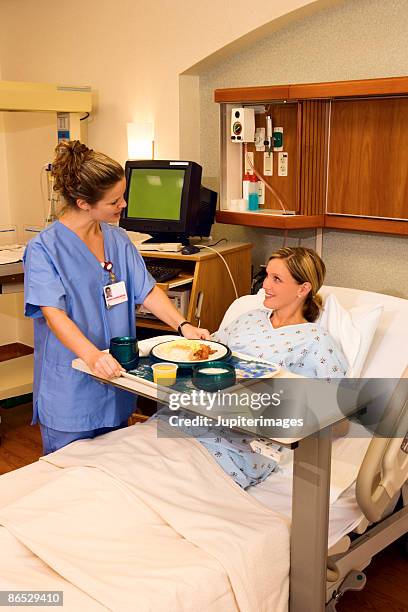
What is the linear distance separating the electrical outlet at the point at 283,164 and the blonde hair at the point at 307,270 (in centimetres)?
112

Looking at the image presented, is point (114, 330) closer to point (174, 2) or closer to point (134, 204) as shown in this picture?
point (134, 204)

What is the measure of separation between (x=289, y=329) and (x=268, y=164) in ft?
4.58

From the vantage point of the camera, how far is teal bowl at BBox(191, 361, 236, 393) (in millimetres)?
1950

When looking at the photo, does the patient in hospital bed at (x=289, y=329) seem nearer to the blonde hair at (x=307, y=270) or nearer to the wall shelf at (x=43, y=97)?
the blonde hair at (x=307, y=270)

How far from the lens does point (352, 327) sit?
261cm

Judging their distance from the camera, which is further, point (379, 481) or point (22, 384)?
point (22, 384)

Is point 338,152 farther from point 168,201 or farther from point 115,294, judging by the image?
point 115,294

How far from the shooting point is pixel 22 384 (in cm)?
416

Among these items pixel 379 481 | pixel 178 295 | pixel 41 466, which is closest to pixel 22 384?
pixel 178 295

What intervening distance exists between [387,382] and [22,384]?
2259 millimetres

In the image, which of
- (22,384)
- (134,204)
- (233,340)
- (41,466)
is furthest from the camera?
(22,384)

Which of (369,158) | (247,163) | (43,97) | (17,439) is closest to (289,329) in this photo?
(369,158)

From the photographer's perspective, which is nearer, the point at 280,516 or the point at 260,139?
the point at 280,516

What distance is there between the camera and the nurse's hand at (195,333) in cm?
241
